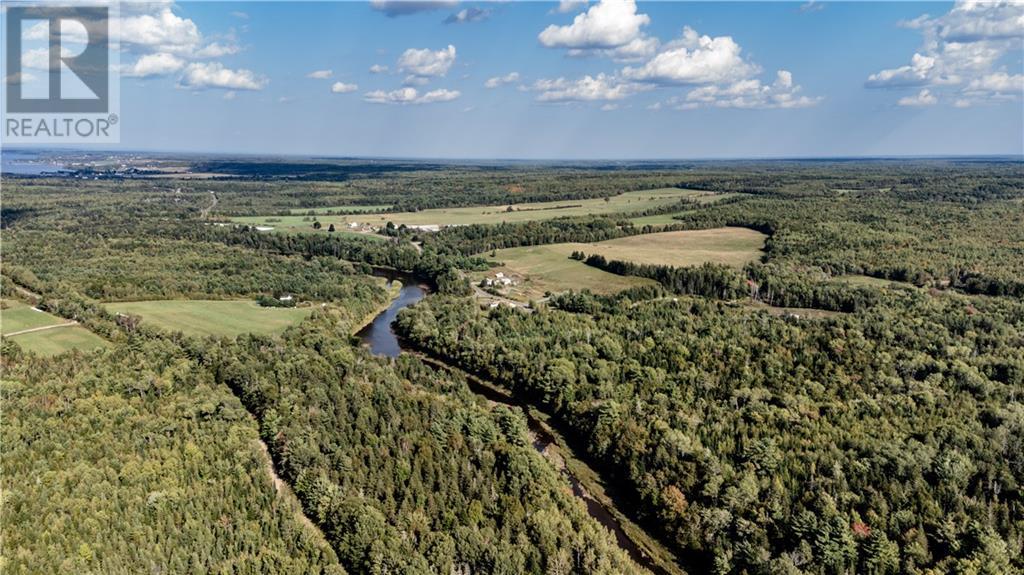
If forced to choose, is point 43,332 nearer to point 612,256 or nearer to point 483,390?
point 483,390

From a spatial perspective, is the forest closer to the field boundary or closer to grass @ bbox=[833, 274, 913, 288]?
the field boundary

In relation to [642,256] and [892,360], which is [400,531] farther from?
[642,256]

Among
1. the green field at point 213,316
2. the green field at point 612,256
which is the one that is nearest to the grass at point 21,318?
the green field at point 213,316

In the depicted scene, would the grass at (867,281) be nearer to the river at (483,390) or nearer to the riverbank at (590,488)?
the riverbank at (590,488)

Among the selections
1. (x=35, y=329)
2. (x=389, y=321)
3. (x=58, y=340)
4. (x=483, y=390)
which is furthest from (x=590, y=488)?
(x=35, y=329)

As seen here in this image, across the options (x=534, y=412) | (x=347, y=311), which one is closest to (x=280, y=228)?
(x=347, y=311)

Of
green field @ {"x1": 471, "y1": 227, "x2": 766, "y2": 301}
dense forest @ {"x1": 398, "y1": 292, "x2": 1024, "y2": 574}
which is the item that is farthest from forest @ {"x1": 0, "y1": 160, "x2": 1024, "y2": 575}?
green field @ {"x1": 471, "y1": 227, "x2": 766, "y2": 301}
